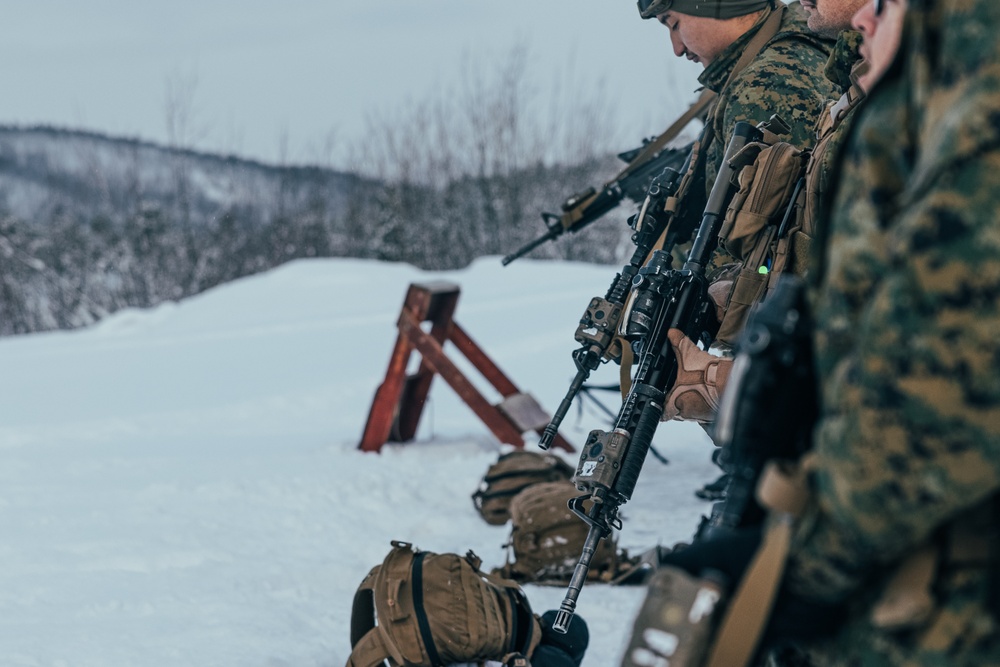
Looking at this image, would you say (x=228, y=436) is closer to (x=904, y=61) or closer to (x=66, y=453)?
(x=66, y=453)

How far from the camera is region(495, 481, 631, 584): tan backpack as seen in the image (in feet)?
12.6

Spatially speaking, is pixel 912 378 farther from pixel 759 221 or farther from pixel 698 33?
pixel 698 33

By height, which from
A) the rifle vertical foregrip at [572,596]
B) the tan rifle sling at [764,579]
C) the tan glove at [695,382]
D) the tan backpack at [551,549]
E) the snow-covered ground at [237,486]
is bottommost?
the snow-covered ground at [237,486]

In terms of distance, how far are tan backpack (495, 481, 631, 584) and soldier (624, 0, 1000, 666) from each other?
2.72 meters

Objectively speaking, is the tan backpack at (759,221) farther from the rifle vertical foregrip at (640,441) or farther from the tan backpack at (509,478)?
the tan backpack at (509,478)

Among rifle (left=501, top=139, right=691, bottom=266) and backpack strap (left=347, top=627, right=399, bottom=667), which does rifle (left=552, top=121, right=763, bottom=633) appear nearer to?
backpack strap (left=347, top=627, right=399, bottom=667)

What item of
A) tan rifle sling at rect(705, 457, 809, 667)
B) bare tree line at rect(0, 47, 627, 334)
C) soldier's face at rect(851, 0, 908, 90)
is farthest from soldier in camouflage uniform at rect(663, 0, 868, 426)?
bare tree line at rect(0, 47, 627, 334)

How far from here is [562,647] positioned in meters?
2.80

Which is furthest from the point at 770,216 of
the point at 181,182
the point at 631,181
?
the point at 181,182

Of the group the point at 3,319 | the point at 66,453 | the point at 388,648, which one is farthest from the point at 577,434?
the point at 3,319

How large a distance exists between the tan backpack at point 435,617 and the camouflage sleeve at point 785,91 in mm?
1466

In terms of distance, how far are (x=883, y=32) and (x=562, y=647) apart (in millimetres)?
2021

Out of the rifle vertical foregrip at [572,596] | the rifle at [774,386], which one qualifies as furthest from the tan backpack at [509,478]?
the rifle at [774,386]

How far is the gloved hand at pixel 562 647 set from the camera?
2732 millimetres
